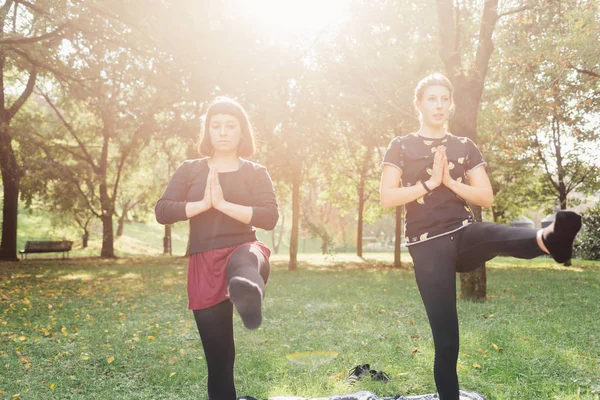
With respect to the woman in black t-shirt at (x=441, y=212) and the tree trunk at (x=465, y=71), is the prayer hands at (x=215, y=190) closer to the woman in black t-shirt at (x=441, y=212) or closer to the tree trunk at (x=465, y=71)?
the woman in black t-shirt at (x=441, y=212)

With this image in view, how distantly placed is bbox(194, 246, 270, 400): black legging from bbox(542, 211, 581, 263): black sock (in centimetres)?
184

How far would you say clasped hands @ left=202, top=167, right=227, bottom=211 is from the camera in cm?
324

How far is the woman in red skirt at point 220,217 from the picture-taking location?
3.30 m

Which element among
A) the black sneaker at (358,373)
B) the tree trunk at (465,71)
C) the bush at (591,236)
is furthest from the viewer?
the bush at (591,236)

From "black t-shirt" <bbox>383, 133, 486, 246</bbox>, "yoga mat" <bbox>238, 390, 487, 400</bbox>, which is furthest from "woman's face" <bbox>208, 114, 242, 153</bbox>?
"yoga mat" <bbox>238, 390, 487, 400</bbox>

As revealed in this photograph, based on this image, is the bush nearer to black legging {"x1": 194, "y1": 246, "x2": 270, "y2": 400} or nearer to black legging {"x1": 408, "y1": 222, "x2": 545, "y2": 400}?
black legging {"x1": 408, "y1": 222, "x2": 545, "y2": 400}

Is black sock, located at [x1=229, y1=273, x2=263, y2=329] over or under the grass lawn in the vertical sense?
over

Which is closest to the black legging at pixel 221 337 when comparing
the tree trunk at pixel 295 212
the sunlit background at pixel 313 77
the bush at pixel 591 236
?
the sunlit background at pixel 313 77

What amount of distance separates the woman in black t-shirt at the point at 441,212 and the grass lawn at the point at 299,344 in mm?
1934

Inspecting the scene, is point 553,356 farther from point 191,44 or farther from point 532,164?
point 532,164

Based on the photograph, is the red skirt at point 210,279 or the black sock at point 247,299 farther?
the red skirt at point 210,279

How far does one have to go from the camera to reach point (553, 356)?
5883mm

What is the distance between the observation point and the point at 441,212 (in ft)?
11.3

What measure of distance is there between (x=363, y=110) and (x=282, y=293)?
8.28 metres
